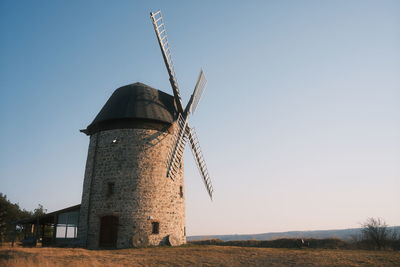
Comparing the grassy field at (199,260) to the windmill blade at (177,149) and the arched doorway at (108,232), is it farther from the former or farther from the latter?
the windmill blade at (177,149)

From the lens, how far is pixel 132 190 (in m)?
17.1

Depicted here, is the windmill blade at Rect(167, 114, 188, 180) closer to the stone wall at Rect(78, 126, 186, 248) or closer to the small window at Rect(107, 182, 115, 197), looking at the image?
the stone wall at Rect(78, 126, 186, 248)

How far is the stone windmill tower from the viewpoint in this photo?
1678cm

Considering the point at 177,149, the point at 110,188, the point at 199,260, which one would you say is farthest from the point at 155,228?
the point at 199,260

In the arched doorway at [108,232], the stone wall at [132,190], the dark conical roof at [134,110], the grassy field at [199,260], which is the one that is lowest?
the grassy field at [199,260]

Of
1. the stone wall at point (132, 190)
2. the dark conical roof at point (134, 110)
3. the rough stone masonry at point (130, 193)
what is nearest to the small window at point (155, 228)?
the rough stone masonry at point (130, 193)

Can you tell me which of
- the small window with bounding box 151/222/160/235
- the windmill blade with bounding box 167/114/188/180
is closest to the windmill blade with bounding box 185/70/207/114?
the windmill blade with bounding box 167/114/188/180

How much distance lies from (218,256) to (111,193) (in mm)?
7489

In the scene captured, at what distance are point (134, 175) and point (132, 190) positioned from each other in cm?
85

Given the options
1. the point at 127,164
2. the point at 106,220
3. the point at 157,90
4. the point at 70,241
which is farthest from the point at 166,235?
the point at 157,90

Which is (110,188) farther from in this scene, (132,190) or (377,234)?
(377,234)

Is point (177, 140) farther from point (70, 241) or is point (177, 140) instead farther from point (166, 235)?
point (70, 241)

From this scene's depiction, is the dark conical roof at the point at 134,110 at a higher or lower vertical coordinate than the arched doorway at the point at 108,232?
higher

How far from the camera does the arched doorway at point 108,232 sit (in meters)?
16.6
